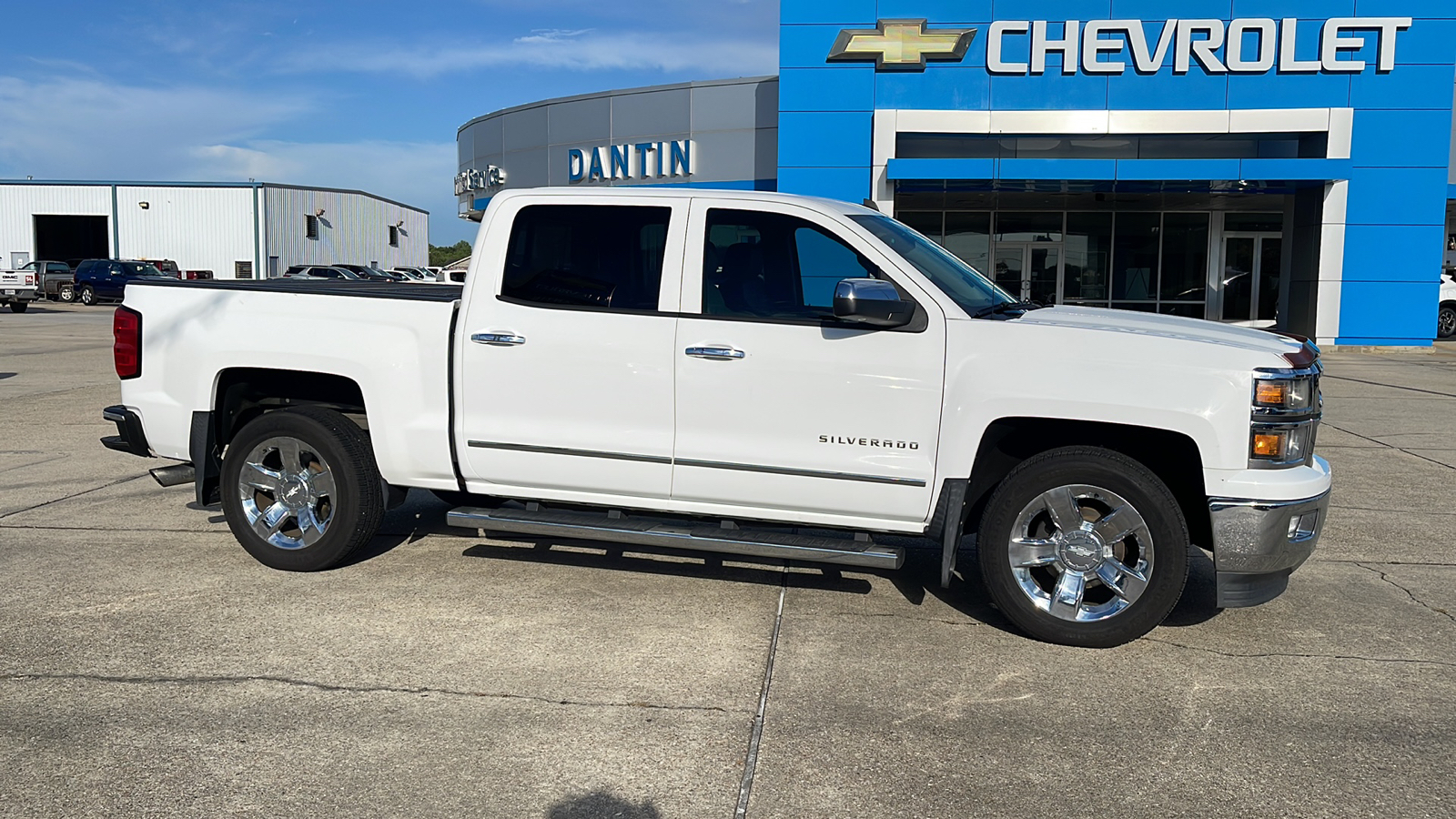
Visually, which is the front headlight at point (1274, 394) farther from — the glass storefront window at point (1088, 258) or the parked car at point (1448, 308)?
the parked car at point (1448, 308)

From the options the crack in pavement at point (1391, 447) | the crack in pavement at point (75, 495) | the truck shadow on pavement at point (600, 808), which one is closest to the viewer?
the truck shadow on pavement at point (600, 808)

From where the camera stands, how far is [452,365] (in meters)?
5.55

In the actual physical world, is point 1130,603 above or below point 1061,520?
below

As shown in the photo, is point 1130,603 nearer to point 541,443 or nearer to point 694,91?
point 541,443

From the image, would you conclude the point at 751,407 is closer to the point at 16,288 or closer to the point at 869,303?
the point at 869,303

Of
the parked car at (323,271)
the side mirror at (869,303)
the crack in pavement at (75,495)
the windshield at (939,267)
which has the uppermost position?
the parked car at (323,271)

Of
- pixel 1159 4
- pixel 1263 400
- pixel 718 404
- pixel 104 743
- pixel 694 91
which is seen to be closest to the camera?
pixel 104 743

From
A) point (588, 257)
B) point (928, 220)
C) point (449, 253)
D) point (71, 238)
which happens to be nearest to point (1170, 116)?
point (928, 220)

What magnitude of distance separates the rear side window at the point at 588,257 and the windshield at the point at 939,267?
1.01 metres

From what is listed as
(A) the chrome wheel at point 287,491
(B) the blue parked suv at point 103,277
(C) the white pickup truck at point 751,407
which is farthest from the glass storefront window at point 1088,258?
(B) the blue parked suv at point 103,277

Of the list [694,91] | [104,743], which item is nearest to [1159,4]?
[694,91]

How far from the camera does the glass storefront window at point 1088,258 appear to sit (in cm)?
2792

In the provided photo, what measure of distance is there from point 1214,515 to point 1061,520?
0.61m

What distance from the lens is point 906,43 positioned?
24.4 meters
